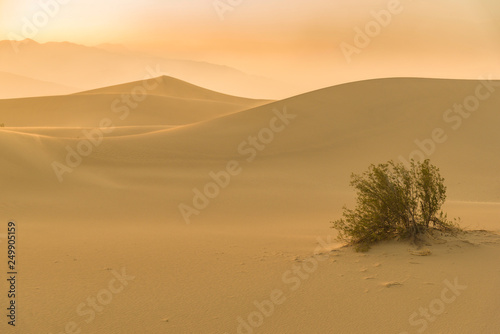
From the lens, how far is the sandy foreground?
4887mm

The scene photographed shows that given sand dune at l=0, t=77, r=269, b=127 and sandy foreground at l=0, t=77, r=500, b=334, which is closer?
sandy foreground at l=0, t=77, r=500, b=334

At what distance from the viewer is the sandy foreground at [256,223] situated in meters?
4.89

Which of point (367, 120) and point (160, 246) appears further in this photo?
point (367, 120)

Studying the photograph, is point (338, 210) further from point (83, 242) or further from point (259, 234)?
point (83, 242)

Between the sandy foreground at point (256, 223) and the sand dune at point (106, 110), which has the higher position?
the sand dune at point (106, 110)

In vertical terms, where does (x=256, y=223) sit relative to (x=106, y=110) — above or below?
below

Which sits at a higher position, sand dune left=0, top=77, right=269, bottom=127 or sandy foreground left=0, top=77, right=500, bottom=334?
sand dune left=0, top=77, right=269, bottom=127

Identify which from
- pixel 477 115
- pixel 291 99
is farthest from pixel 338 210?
pixel 291 99

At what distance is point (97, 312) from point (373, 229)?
413 cm

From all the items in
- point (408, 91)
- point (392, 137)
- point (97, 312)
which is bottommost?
point (97, 312)

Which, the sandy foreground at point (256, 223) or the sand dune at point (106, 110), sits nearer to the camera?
the sandy foreground at point (256, 223)

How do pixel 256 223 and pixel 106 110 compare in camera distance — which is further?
pixel 106 110

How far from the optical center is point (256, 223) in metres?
10.3

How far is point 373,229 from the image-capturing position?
7.08m
